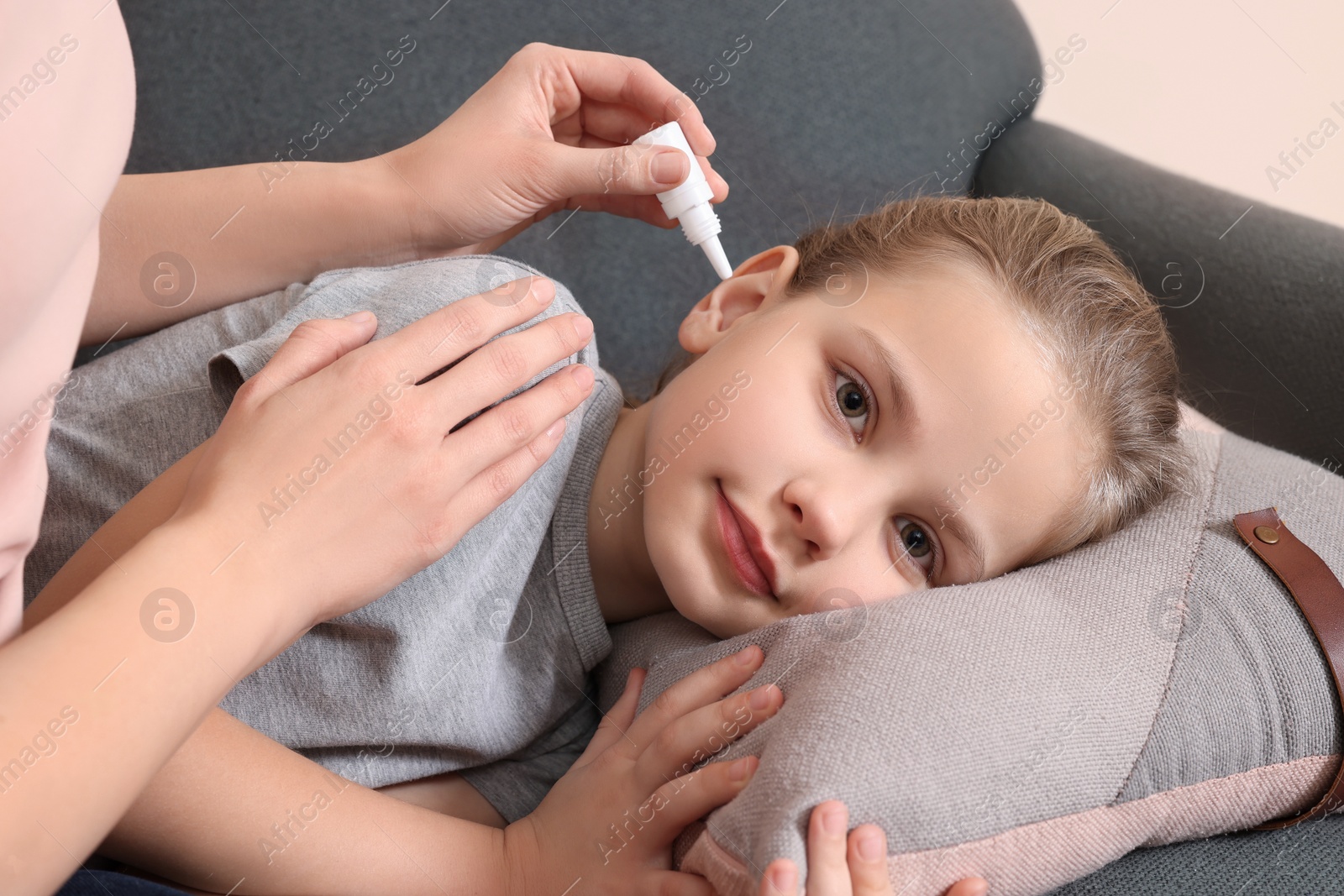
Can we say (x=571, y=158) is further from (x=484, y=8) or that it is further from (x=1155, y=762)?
(x=1155, y=762)

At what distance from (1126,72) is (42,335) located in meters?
1.74

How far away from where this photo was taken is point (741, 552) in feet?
2.75

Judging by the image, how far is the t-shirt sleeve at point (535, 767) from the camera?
39.1 inches

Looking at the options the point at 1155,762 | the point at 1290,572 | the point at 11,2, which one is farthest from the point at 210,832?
the point at 1290,572

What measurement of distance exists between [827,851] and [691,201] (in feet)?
1.96

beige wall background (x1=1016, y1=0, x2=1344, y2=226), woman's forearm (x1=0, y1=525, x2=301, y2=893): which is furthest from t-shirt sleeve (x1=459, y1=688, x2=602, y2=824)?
beige wall background (x1=1016, y1=0, x2=1344, y2=226)

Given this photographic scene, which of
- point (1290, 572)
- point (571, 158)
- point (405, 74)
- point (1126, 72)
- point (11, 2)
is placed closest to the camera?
point (11, 2)

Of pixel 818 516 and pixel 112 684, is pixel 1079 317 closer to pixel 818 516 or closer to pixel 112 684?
pixel 818 516

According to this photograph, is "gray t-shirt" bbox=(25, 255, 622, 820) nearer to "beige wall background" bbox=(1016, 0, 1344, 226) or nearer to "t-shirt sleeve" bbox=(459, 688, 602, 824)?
"t-shirt sleeve" bbox=(459, 688, 602, 824)

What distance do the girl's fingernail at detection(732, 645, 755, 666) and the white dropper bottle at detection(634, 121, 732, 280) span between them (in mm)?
367

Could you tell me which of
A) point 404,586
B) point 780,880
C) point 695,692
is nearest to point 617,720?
point 695,692

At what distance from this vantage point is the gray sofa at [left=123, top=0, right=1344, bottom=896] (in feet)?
3.94

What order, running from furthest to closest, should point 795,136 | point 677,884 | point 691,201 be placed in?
point 795,136
point 691,201
point 677,884

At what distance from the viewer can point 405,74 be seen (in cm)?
126
